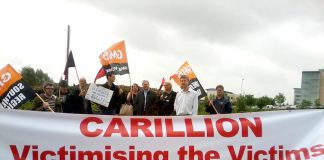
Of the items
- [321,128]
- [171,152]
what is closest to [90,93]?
[171,152]

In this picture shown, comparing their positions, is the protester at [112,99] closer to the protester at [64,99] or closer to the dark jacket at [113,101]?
the dark jacket at [113,101]

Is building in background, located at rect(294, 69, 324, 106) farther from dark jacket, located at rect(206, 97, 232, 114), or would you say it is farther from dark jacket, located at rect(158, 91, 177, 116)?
dark jacket, located at rect(206, 97, 232, 114)

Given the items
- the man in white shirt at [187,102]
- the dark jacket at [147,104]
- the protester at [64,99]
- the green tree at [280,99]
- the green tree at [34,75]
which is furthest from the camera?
the green tree at [34,75]

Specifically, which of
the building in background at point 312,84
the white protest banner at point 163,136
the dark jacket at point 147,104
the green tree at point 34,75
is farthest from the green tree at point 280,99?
the white protest banner at point 163,136

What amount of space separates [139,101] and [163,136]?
392cm

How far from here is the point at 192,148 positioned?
19.4ft

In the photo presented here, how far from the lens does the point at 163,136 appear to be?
19.6ft

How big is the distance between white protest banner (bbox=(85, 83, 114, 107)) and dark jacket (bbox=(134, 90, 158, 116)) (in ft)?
3.84

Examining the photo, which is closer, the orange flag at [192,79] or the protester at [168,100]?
the protester at [168,100]

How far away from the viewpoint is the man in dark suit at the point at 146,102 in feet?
31.9

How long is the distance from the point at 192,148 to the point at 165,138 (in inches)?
14.4

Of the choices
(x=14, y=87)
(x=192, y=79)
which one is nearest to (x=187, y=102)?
(x=192, y=79)

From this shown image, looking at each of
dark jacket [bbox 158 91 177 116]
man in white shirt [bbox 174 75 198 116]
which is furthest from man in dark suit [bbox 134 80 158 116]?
man in white shirt [bbox 174 75 198 116]

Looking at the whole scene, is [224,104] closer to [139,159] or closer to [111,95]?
[111,95]
